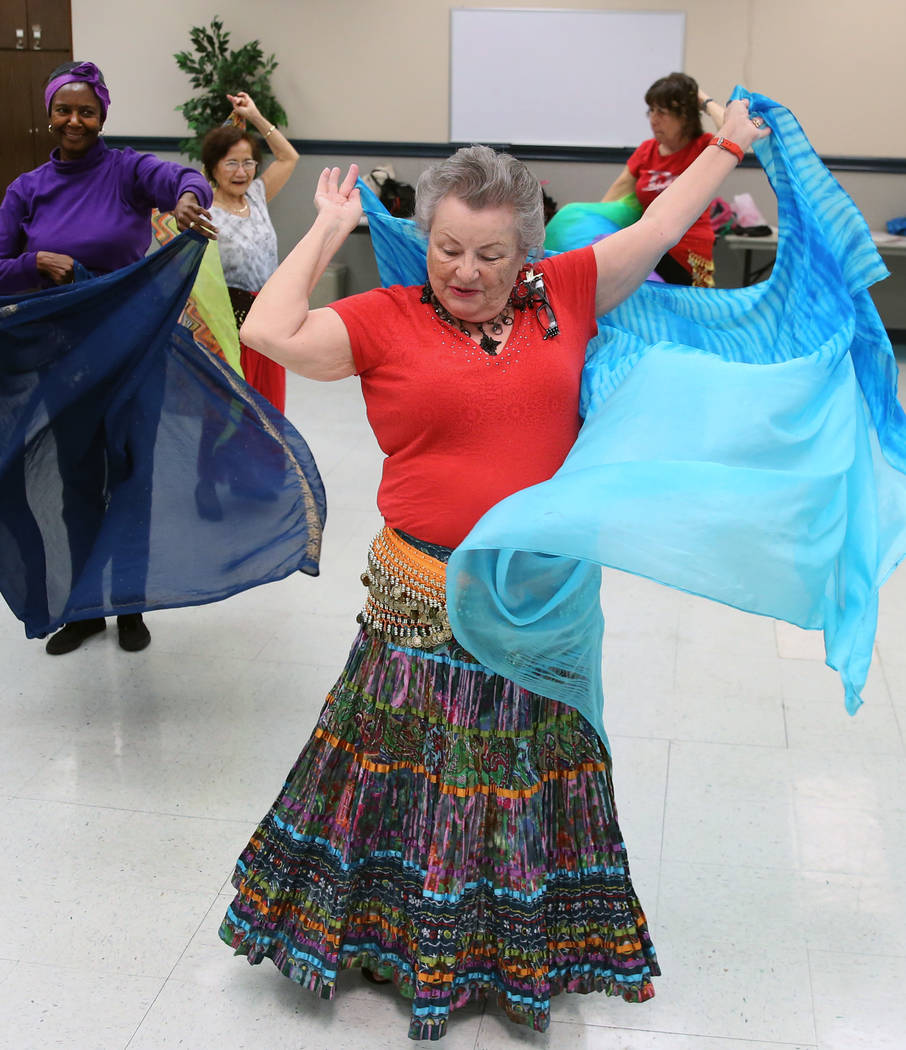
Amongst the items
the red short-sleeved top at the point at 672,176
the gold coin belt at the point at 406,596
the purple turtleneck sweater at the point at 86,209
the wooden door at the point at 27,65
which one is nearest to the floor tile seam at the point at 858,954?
the gold coin belt at the point at 406,596

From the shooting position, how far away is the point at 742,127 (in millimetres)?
1891

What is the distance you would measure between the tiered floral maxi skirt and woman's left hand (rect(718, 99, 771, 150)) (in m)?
0.89

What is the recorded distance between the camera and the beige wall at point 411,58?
24.6ft

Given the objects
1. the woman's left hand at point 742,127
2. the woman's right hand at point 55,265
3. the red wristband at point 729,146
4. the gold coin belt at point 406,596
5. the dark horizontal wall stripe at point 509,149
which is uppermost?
the woman's left hand at point 742,127

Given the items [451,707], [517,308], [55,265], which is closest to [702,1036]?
[451,707]

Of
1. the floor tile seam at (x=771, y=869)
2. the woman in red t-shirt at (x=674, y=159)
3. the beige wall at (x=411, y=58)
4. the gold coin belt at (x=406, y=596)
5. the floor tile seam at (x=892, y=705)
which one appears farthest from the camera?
the beige wall at (x=411, y=58)

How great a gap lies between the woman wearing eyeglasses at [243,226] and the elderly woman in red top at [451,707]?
2.22m

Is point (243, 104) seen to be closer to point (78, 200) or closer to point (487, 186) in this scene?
point (78, 200)

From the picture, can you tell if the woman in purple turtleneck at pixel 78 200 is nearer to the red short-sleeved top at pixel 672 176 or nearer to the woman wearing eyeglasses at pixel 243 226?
the woman wearing eyeglasses at pixel 243 226

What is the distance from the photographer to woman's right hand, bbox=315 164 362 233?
5.98 feet

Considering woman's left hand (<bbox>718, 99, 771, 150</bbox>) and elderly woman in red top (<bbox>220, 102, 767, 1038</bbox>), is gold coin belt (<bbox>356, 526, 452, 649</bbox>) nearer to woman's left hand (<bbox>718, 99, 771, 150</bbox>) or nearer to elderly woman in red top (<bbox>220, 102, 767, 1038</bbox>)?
elderly woman in red top (<bbox>220, 102, 767, 1038</bbox>)

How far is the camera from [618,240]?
1898 mm

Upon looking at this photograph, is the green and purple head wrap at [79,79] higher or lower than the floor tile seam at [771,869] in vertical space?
higher

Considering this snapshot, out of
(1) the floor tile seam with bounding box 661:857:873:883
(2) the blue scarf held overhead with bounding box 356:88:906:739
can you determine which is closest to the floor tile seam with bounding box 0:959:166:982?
(2) the blue scarf held overhead with bounding box 356:88:906:739
